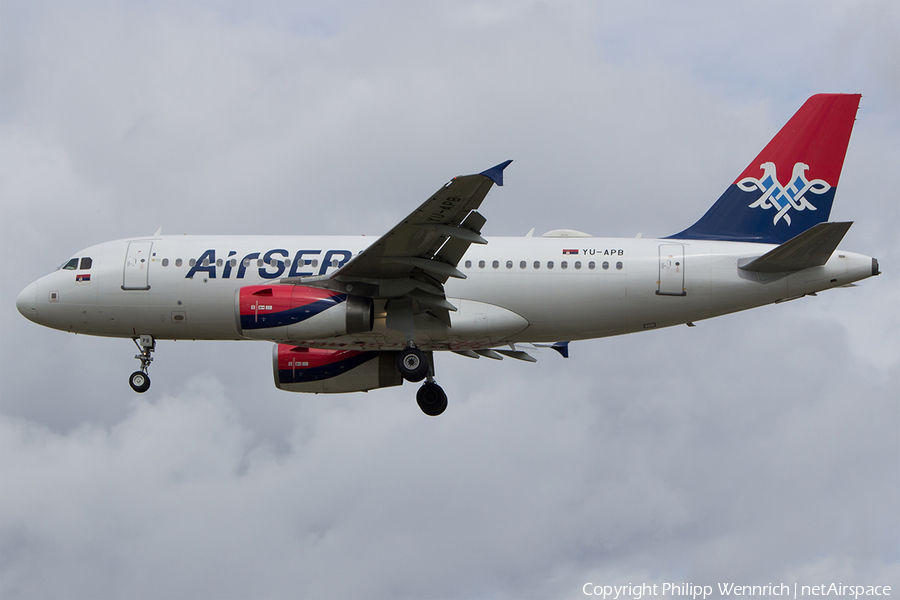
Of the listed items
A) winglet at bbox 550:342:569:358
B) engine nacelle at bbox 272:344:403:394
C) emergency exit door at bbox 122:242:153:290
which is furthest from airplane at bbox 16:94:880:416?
winglet at bbox 550:342:569:358

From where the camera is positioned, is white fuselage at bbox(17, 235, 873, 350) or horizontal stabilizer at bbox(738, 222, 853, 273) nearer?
horizontal stabilizer at bbox(738, 222, 853, 273)

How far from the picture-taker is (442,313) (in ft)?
103

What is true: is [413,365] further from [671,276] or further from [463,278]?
[671,276]

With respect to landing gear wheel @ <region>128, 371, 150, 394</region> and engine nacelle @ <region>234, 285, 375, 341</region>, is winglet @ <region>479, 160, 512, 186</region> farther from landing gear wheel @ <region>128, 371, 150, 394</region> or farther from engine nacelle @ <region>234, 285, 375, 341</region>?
landing gear wheel @ <region>128, 371, 150, 394</region>

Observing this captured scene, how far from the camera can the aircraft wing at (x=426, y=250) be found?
26.8 meters

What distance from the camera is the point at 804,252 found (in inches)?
1180

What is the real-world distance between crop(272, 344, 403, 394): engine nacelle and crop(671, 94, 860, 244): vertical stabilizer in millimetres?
10239

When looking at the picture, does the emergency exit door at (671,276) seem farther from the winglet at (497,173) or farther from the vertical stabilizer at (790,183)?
the winglet at (497,173)

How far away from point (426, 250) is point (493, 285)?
284 cm

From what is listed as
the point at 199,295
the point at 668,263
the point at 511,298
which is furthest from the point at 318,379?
the point at 668,263

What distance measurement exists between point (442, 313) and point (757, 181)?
1066cm

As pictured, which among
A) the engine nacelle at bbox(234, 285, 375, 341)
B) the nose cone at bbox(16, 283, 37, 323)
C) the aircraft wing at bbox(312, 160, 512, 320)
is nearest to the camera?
the aircraft wing at bbox(312, 160, 512, 320)

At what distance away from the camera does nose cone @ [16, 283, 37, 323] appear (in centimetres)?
3359

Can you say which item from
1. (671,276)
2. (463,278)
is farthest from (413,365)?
(671,276)
